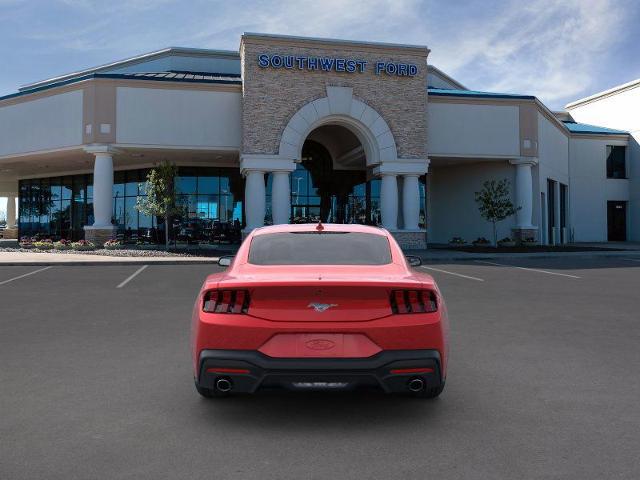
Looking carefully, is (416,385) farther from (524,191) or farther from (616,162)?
(616,162)

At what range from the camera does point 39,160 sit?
31312mm

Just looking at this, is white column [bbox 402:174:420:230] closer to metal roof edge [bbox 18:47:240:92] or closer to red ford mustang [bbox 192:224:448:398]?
metal roof edge [bbox 18:47:240:92]

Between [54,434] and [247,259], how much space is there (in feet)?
6.24

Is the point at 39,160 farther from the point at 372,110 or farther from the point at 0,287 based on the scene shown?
the point at 0,287

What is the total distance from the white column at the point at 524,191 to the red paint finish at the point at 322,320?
2755 cm

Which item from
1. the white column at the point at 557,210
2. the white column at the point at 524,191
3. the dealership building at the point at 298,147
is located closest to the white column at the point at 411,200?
the dealership building at the point at 298,147

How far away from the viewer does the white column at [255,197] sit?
26031mm

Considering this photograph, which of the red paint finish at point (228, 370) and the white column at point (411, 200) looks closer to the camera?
the red paint finish at point (228, 370)

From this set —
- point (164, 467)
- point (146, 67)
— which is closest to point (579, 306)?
point (164, 467)

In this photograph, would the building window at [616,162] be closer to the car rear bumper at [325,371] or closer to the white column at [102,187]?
the white column at [102,187]

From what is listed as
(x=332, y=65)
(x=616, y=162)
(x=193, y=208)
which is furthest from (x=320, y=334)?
(x=616, y=162)

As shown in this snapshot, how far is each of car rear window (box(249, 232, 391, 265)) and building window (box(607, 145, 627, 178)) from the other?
1551 inches

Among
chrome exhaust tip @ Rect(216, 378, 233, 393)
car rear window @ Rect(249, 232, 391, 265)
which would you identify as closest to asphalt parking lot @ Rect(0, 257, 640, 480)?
chrome exhaust tip @ Rect(216, 378, 233, 393)

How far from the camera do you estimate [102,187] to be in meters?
26.7
